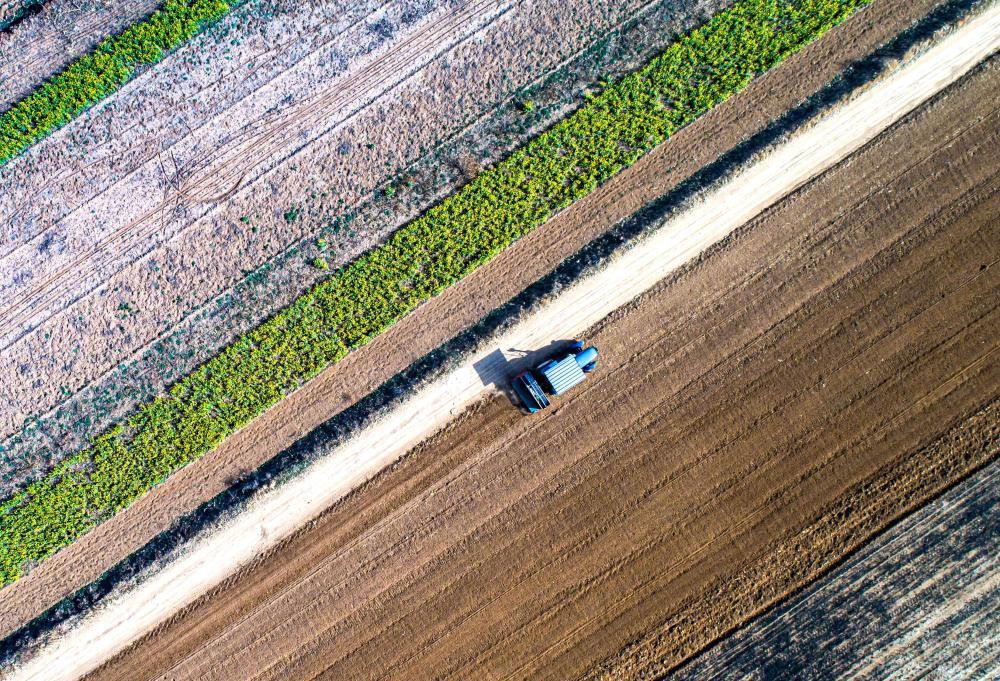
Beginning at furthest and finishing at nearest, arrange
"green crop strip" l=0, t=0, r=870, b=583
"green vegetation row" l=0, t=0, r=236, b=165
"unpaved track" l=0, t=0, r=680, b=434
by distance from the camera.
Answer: "unpaved track" l=0, t=0, r=680, b=434
"green vegetation row" l=0, t=0, r=236, b=165
"green crop strip" l=0, t=0, r=870, b=583

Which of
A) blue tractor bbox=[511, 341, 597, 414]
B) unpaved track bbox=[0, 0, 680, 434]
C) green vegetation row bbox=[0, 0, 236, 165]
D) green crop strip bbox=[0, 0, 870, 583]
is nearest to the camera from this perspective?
blue tractor bbox=[511, 341, 597, 414]

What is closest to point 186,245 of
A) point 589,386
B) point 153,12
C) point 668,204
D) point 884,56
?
point 153,12

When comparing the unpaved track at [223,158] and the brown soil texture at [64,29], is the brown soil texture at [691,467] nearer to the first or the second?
the unpaved track at [223,158]

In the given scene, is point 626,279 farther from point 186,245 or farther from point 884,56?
point 186,245

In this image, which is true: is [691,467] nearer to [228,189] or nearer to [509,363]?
[509,363]

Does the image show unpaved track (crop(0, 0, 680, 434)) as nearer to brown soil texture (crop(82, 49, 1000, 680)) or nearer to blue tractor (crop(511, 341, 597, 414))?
blue tractor (crop(511, 341, 597, 414))

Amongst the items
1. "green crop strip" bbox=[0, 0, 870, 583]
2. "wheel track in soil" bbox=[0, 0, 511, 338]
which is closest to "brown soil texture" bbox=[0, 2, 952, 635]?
"green crop strip" bbox=[0, 0, 870, 583]

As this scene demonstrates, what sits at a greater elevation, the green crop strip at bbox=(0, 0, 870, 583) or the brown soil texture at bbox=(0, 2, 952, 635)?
the green crop strip at bbox=(0, 0, 870, 583)
